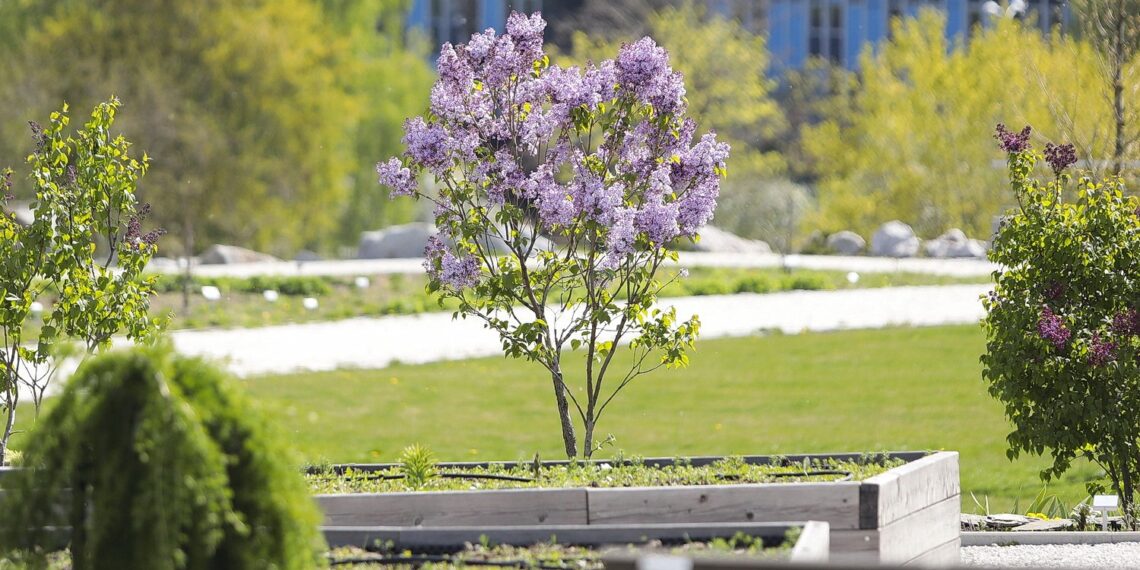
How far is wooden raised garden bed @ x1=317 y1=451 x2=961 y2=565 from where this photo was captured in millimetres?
5062

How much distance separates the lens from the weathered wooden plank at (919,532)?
5168 millimetres

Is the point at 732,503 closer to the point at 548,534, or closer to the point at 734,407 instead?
the point at 548,534

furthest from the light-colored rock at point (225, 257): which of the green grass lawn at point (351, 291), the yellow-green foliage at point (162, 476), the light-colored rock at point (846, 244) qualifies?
the yellow-green foliage at point (162, 476)

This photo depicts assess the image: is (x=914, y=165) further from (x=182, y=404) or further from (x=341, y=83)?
(x=182, y=404)

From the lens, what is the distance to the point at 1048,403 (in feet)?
24.8

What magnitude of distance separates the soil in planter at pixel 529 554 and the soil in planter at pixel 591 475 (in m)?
0.89

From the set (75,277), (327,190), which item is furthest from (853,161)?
(75,277)

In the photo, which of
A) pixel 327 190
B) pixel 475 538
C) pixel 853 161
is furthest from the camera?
pixel 327 190

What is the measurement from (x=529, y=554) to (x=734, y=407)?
26.7 feet

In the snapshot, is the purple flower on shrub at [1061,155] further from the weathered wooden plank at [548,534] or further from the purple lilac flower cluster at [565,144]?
the weathered wooden plank at [548,534]

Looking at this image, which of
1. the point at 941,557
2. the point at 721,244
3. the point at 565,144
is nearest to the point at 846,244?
the point at 721,244

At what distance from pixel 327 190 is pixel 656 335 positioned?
2444 cm

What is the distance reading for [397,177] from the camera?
6844 millimetres

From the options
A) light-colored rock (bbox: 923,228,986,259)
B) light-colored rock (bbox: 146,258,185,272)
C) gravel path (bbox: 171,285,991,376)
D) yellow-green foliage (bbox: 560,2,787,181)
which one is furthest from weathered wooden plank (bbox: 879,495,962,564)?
yellow-green foliage (bbox: 560,2,787,181)
